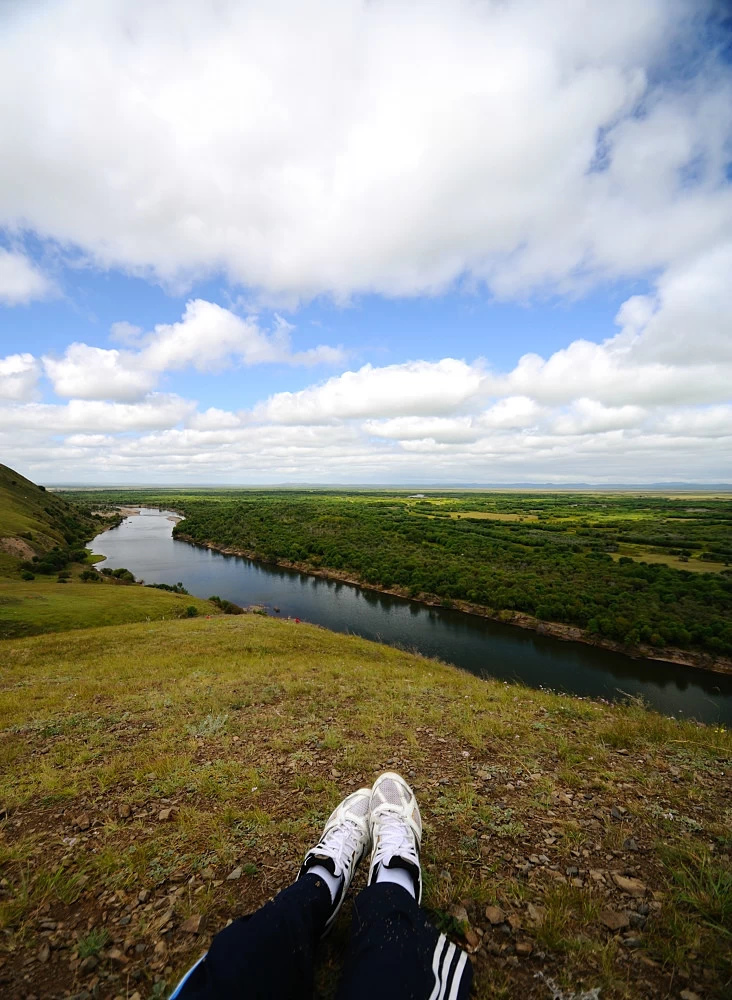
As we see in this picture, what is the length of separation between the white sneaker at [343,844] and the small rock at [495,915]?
1.41 m

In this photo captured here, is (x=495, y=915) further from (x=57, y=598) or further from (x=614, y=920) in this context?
(x=57, y=598)

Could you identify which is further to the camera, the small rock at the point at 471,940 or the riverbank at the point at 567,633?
the riverbank at the point at 567,633

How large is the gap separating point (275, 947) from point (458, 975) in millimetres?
1451

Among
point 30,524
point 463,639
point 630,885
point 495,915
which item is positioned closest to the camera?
point 495,915

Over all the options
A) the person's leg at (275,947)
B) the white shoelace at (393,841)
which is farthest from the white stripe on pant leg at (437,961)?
the person's leg at (275,947)

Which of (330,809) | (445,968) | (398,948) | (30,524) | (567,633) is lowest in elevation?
Result: (567,633)

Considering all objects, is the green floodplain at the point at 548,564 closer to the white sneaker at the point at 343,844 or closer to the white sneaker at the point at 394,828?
the white sneaker at the point at 394,828

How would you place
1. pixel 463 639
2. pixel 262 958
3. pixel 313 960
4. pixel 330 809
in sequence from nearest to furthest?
1. pixel 262 958
2. pixel 313 960
3. pixel 330 809
4. pixel 463 639

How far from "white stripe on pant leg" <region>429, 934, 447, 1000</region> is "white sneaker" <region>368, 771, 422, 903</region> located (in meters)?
0.60

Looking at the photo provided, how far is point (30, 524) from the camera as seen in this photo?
→ 247 ft

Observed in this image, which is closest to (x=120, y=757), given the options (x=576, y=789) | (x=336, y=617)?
(x=576, y=789)

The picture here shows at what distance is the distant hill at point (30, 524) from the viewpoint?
2309 inches

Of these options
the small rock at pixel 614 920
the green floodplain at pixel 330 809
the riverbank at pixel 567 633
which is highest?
the small rock at pixel 614 920

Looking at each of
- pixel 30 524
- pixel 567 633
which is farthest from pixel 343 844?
pixel 30 524
